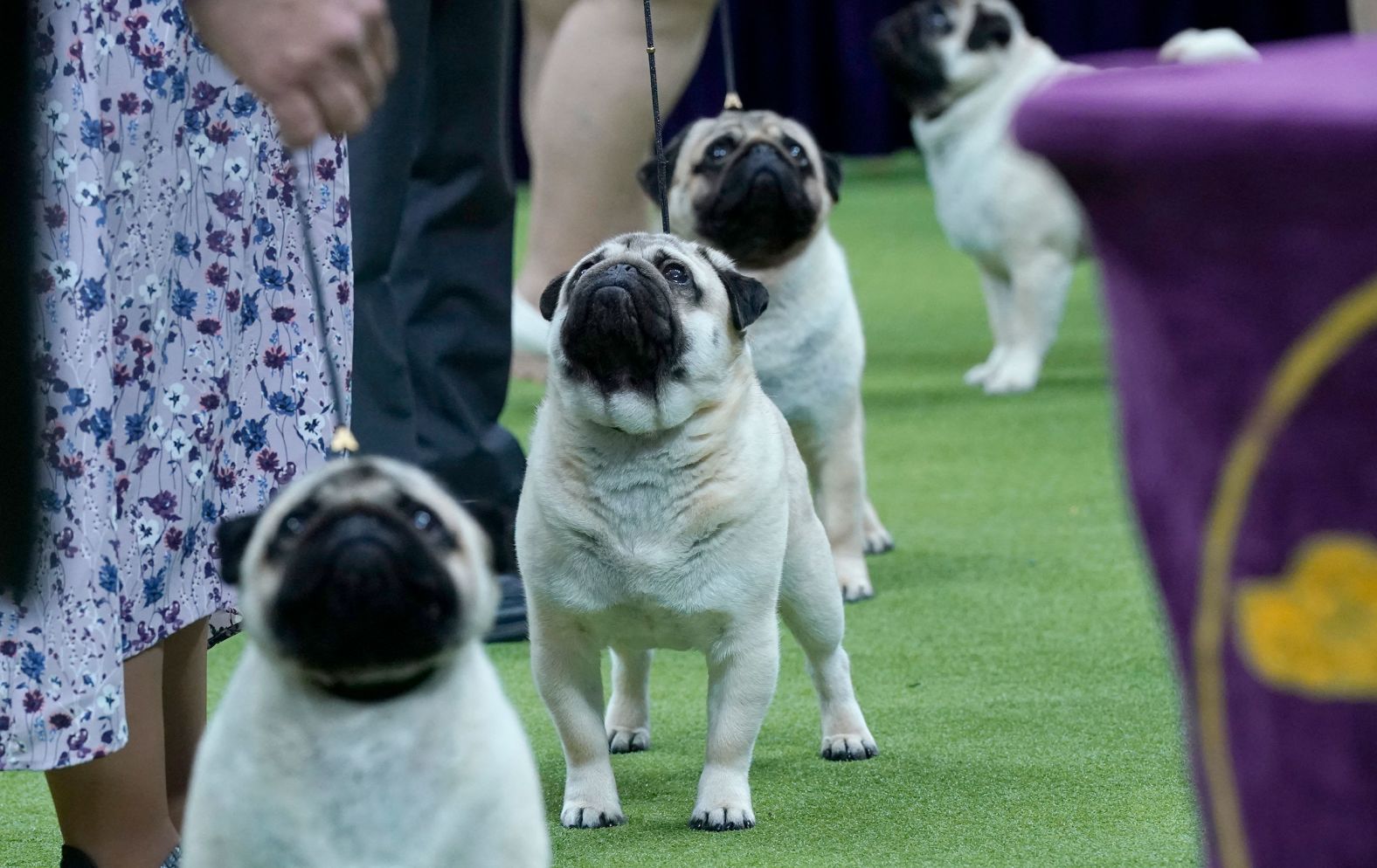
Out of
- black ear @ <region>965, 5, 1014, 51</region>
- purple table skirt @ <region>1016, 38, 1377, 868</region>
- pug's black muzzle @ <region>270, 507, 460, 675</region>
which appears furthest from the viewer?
black ear @ <region>965, 5, 1014, 51</region>

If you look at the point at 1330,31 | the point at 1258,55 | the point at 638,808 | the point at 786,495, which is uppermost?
the point at 1258,55

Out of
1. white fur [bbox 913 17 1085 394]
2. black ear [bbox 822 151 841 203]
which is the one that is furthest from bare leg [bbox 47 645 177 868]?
white fur [bbox 913 17 1085 394]

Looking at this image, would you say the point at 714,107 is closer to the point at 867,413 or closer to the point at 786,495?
the point at 867,413

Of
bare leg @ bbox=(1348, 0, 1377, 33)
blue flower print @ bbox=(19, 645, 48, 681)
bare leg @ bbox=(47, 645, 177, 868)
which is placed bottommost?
bare leg @ bbox=(47, 645, 177, 868)

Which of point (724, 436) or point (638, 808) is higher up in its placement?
point (724, 436)

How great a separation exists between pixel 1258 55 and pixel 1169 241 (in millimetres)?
225

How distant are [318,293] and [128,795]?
0.52 meters

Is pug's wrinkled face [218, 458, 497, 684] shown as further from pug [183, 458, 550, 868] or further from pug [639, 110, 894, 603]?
pug [639, 110, 894, 603]

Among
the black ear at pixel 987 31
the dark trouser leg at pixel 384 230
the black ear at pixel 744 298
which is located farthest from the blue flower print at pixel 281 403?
the black ear at pixel 987 31

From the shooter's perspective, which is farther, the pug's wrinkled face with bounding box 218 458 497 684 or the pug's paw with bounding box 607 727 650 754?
the pug's paw with bounding box 607 727 650 754

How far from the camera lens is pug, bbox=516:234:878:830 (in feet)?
7.63

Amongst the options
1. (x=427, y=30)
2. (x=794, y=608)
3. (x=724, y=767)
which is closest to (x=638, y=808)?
(x=724, y=767)

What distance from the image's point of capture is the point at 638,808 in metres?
2.44

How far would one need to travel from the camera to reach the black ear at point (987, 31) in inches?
228
